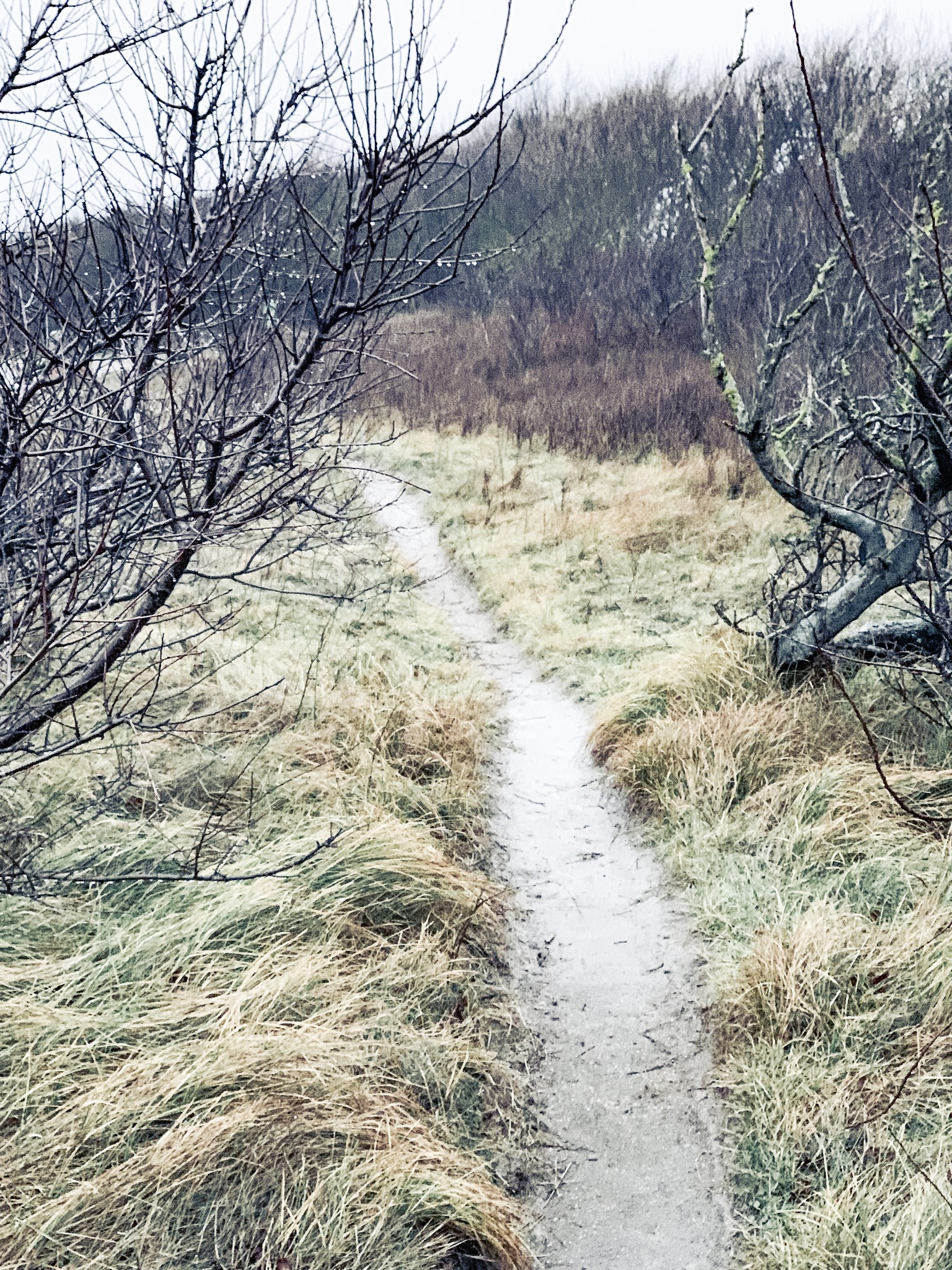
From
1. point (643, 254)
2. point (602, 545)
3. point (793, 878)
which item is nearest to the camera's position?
point (793, 878)

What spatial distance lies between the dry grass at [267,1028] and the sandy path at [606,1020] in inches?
6.7

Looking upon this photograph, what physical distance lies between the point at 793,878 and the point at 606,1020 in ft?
2.95

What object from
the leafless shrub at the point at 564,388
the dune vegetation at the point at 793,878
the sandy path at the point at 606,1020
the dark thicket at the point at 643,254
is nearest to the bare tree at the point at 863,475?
the dune vegetation at the point at 793,878

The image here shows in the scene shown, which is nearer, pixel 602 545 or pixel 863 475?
pixel 863 475

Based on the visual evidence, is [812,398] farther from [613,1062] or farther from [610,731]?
[613,1062]

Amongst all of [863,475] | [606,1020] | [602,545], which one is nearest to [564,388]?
[602,545]

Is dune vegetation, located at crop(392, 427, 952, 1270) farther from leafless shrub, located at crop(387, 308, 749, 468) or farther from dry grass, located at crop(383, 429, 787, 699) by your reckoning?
leafless shrub, located at crop(387, 308, 749, 468)

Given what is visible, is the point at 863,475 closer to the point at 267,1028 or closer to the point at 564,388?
the point at 267,1028

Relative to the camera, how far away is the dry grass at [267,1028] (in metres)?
2.07

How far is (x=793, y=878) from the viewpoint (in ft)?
10.9

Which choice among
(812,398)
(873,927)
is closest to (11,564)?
(873,927)

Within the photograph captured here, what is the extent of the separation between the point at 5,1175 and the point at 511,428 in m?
10.0

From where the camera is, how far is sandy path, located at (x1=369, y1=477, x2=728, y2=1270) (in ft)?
7.59

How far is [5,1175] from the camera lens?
6.91 feet
